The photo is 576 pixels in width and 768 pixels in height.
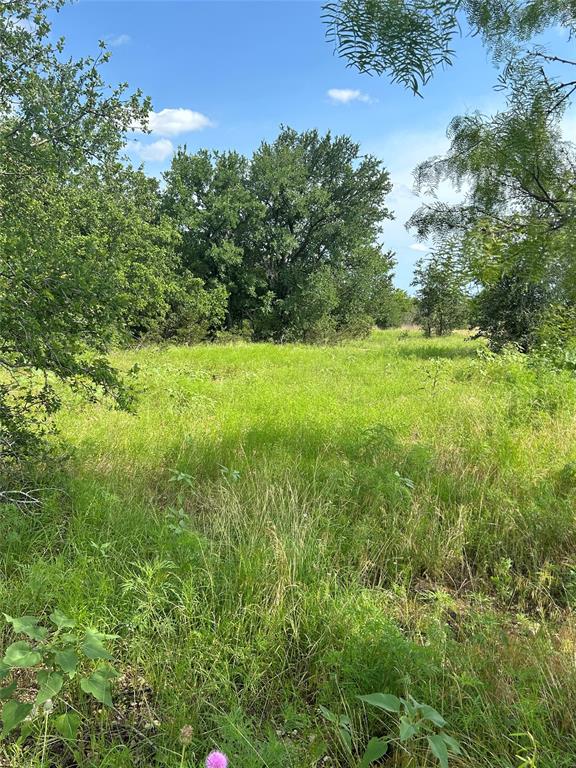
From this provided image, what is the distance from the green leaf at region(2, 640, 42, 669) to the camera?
141cm

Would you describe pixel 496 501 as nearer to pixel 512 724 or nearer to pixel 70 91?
pixel 512 724

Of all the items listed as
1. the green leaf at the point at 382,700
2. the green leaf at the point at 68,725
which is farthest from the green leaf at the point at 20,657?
the green leaf at the point at 382,700

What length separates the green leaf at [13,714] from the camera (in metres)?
1.32

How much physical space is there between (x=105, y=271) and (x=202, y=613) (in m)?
2.26

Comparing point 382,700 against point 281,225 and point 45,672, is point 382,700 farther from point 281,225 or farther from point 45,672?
point 281,225

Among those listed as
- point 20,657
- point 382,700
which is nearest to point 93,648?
point 20,657

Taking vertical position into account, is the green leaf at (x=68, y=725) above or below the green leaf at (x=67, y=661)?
below

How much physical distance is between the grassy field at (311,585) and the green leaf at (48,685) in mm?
298

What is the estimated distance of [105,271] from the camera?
3098mm

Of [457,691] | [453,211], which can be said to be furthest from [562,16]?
[457,691]

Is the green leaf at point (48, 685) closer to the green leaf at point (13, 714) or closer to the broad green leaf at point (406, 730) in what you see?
the green leaf at point (13, 714)

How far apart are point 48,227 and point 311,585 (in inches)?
114

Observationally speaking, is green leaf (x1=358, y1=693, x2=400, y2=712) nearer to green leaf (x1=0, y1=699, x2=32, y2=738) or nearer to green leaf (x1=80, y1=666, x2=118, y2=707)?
green leaf (x1=80, y1=666, x2=118, y2=707)

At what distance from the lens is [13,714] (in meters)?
1.34
